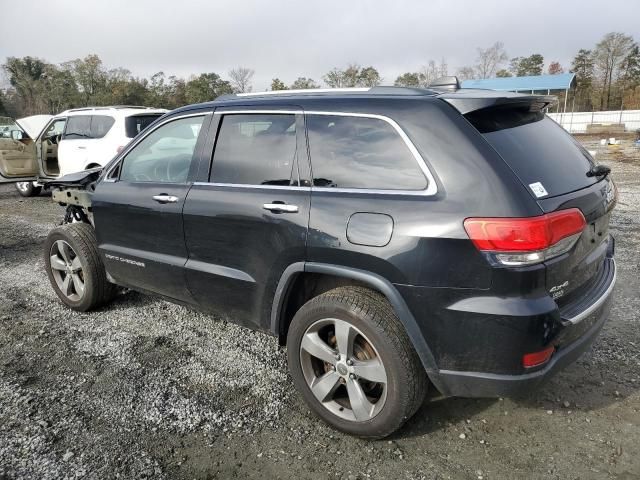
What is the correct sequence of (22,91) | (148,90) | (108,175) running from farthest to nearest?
1. (22,91)
2. (148,90)
3. (108,175)

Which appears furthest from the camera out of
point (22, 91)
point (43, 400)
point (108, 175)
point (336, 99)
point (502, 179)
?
point (22, 91)

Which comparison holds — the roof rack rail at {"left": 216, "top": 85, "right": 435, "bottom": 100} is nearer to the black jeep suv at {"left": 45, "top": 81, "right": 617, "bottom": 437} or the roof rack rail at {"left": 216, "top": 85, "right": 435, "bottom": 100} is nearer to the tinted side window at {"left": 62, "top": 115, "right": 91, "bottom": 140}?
the black jeep suv at {"left": 45, "top": 81, "right": 617, "bottom": 437}

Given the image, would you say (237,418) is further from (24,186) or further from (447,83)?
(24,186)

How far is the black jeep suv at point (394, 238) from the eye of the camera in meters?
2.19

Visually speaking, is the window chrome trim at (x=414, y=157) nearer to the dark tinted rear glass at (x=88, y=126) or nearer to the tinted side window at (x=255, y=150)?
the tinted side window at (x=255, y=150)

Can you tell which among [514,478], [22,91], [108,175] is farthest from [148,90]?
[514,478]

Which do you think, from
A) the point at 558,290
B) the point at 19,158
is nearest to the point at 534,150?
the point at 558,290

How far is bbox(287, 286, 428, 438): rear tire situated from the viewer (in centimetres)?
243

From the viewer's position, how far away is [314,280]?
2830 mm

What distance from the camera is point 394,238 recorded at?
2332 millimetres

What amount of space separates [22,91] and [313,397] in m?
58.4

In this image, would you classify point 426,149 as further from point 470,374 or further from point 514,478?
point 514,478

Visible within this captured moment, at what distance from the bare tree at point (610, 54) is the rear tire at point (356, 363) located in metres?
58.6

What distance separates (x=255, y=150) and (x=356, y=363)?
142cm
